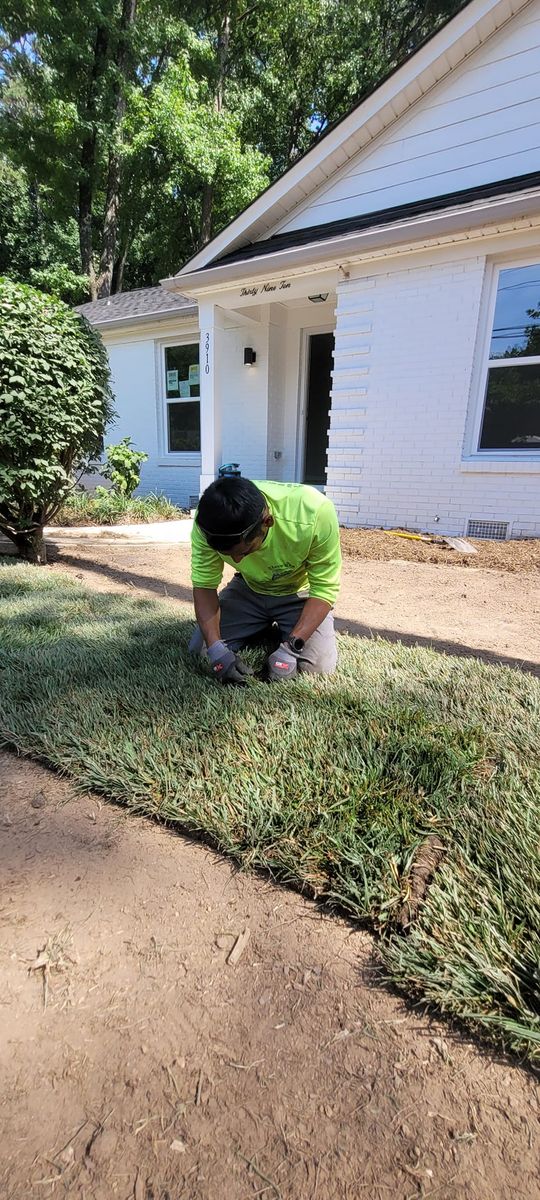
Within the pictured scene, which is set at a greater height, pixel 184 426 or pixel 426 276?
pixel 426 276

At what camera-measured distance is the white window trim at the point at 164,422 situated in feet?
34.3

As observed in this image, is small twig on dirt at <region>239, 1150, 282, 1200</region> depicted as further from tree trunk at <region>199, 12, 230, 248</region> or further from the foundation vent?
tree trunk at <region>199, 12, 230, 248</region>

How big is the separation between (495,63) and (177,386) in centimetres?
642

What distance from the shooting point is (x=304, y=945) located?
1363 millimetres

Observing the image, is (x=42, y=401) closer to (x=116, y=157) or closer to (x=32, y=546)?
(x=32, y=546)

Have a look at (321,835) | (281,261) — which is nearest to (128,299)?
(281,261)

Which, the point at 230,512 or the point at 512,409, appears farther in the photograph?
the point at 512,409

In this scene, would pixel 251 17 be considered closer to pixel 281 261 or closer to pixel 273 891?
pixel 281 261

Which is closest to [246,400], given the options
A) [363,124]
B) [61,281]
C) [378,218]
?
[378,218]

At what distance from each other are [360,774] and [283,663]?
2.53 feet

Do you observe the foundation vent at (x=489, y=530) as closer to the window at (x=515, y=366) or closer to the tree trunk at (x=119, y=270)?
the window at (x=515, y=366)

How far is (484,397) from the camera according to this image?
651 cm

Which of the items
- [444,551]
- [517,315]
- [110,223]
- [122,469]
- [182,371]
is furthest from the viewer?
[110,223]

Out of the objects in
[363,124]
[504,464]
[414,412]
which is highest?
[363,124]
